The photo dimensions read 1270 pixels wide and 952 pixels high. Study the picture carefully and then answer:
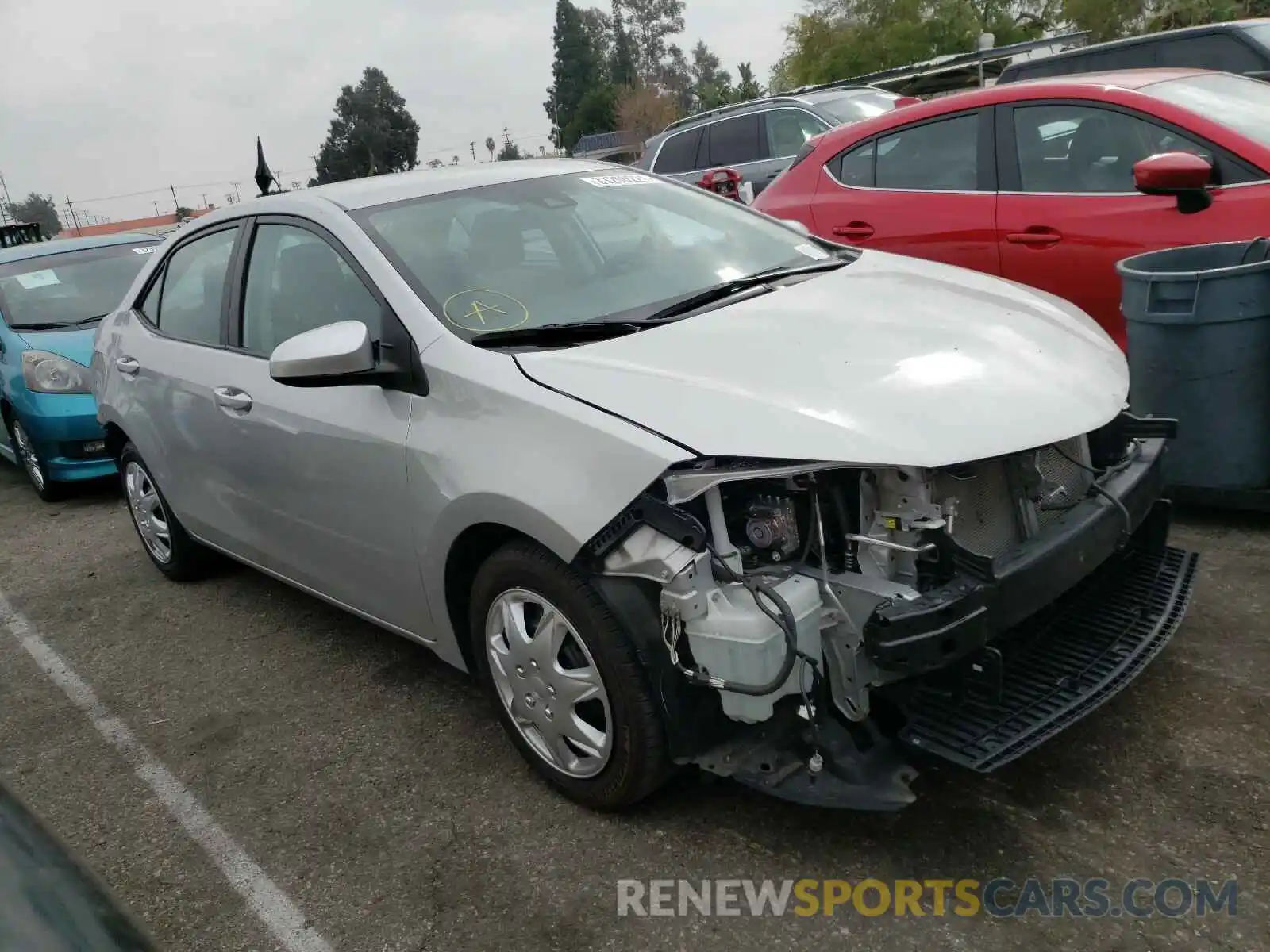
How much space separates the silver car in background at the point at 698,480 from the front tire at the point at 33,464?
4.20 m

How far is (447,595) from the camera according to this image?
2.99 metres

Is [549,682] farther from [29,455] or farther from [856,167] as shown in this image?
[29,455]

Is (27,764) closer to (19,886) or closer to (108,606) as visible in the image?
(108,606)

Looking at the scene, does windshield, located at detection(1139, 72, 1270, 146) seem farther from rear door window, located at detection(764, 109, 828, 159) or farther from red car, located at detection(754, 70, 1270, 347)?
rear door window, located at detection(764, 109, 828, 159)

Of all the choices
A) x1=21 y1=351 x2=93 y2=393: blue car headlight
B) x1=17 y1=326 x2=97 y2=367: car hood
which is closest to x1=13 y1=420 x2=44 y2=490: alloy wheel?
x1=21 y1=351 x2=93 y2=393: blue car headlight

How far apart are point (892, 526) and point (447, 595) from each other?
1281mm

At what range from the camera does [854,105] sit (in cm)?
1052

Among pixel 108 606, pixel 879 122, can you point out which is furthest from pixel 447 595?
pixel 879 122

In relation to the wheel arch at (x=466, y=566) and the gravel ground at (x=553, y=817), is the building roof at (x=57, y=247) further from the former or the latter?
the wheel arch at (x=466, y=566)

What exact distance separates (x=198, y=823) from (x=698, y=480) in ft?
6.13

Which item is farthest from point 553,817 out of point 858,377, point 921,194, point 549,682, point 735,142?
point 735,142

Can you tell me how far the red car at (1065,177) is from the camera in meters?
4.25

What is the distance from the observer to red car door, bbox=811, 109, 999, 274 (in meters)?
5.05

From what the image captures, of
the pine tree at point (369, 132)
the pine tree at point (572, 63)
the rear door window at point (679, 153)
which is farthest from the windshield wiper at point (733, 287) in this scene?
the pine tree at point (572, 63)
